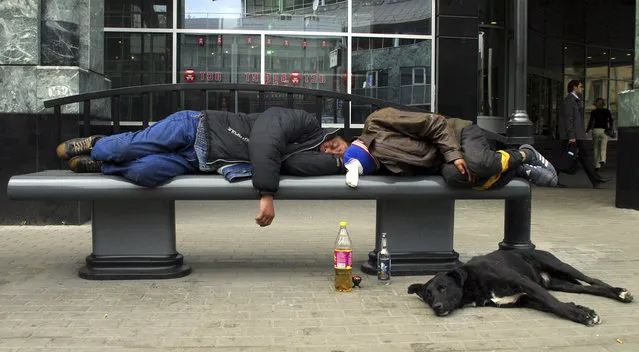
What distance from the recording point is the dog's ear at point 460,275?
4176mm

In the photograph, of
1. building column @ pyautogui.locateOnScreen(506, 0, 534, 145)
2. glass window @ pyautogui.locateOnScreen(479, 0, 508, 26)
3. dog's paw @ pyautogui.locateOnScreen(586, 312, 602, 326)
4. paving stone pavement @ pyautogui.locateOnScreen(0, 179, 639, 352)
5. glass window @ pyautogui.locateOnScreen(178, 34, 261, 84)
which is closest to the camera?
paving stone pavement @ pyautogui.locateOnScreen(0, 179, 639, 352)

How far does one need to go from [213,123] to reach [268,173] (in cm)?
68

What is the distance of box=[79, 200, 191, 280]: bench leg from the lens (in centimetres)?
490

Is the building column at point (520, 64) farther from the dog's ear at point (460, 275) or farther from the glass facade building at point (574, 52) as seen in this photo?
the glass facade building at point (574, 52)

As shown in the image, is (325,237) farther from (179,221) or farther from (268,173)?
(268,173)

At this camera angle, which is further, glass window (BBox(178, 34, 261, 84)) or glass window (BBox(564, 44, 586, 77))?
glass window (BBox(564, 44, 586, 77))

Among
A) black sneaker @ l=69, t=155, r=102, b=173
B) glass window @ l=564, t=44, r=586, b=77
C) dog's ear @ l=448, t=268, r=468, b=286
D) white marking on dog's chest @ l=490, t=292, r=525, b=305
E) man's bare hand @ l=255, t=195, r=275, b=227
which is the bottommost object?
white marking on dog's chest @ l=490, t=292, r=525, b=305

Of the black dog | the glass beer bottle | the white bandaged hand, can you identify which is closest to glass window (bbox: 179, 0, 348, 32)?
the white bandaged hand

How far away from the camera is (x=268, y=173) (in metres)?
4.36

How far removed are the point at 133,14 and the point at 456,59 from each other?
6246mm

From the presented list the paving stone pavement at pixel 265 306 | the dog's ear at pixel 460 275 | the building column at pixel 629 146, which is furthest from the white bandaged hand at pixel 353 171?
the building column at pixel 629 146

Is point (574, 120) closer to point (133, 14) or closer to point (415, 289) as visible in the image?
point (415, 289)

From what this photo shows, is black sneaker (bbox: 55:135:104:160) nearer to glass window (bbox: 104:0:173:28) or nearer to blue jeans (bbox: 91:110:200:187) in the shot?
blue jeans (bbox: 91:110:200:187)

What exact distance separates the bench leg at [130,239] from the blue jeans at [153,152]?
1.34 ft
